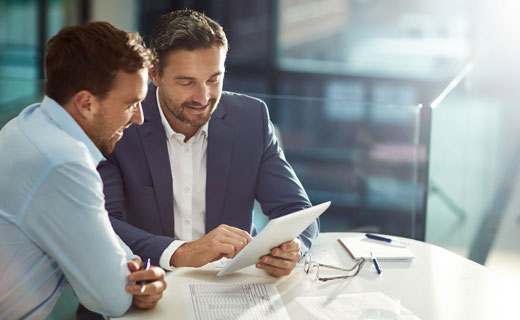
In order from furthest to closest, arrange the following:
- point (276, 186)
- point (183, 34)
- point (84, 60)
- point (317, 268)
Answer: point (276, 186) < point (183, 34) < point (317, 268) < point (84, 60)

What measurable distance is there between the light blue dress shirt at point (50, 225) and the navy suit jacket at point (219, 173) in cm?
51

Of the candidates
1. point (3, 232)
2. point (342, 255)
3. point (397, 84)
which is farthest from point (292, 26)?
point (3, 232)

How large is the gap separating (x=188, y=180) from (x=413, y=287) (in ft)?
2.64

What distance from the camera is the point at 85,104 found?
1290mm

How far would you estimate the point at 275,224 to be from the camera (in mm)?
1313

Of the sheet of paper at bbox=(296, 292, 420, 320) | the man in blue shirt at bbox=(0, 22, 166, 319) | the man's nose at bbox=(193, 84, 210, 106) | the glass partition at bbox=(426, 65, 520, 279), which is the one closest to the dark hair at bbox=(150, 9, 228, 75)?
the man's nose at bbox=(193, 84, 210, 106)

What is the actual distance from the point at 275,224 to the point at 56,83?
1.87 ft

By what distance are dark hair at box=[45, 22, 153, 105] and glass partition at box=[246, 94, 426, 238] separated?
4.86 ft

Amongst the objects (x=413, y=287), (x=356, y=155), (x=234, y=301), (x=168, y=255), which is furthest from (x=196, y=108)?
(x=356, y=155)

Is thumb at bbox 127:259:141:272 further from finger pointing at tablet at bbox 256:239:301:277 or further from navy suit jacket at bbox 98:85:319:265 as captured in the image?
navy suit jacket at bbox 98:85:319:265

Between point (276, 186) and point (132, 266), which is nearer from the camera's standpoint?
point (132, 266)

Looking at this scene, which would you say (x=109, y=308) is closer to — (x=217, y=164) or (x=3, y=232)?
(x=3, y=232)

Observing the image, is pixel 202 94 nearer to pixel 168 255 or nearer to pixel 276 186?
pixel 276 186

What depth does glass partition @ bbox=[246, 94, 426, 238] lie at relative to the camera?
9.76 feet
